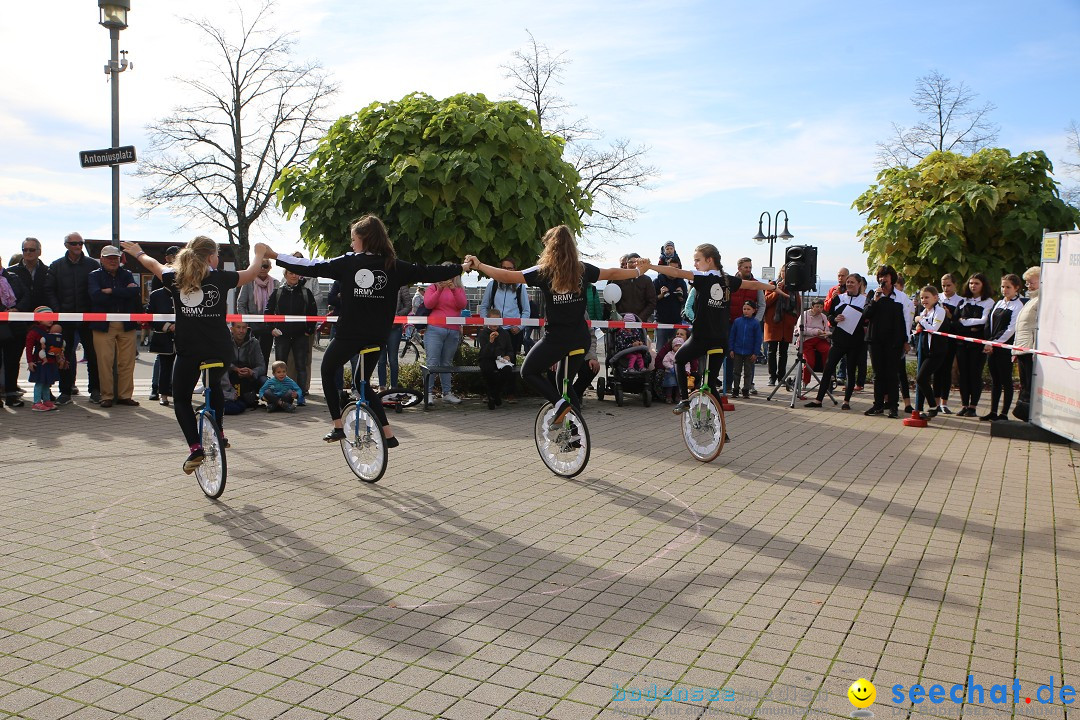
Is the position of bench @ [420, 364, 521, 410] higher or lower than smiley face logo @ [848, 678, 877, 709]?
higher

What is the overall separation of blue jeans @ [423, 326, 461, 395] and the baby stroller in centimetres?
217

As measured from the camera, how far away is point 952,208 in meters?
17.6

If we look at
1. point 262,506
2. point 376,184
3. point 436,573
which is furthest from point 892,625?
point 376,184

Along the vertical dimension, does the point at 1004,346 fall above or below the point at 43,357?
above

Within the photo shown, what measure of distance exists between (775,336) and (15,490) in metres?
12.9

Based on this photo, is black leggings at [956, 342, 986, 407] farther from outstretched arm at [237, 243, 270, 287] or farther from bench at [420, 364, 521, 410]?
outstretched arm at [237, 243, 270, 287]

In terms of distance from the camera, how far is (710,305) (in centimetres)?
952

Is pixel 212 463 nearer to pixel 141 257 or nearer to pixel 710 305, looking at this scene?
pixel 141 257

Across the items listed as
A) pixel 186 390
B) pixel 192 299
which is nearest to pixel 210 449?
pixel 186 390

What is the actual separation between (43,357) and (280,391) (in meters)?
3.01

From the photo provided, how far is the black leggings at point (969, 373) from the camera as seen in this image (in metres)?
13.5

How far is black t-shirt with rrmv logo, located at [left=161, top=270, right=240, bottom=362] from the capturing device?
23.9 feet

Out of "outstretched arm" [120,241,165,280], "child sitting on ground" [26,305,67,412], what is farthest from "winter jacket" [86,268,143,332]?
"outstretched arm" [120,241,165,280]

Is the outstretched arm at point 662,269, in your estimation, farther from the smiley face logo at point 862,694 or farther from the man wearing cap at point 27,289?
the man wearing cap at point 27,289
